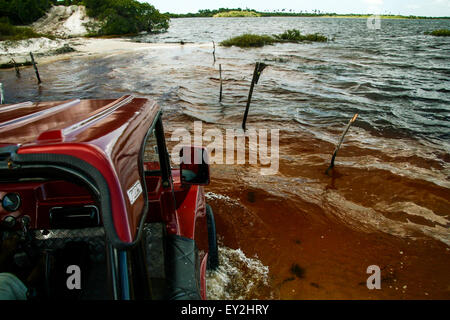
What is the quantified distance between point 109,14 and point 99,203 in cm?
5543

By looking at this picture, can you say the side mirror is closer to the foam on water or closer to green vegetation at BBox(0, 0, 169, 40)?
the foam on water

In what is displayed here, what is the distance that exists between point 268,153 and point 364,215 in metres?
3.06

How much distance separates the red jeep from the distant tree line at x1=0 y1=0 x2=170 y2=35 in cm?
4361

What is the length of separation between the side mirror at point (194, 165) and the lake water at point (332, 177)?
177 cm

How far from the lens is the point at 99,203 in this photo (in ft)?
3.53

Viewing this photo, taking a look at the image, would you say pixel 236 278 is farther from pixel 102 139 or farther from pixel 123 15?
pixel 123 15

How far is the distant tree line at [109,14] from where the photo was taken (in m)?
40.8

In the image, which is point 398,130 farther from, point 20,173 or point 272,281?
point 20,173

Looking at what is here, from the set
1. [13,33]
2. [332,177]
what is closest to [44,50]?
[13,33]

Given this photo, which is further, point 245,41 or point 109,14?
point 109,14

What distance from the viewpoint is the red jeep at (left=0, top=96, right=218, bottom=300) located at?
1.09 meters

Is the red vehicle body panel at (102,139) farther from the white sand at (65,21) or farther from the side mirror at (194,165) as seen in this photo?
the white sand at (65,21)

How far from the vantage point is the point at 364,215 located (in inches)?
189

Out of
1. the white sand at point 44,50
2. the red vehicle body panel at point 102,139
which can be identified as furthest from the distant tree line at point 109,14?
the red vehicle body panel at point 102,139
